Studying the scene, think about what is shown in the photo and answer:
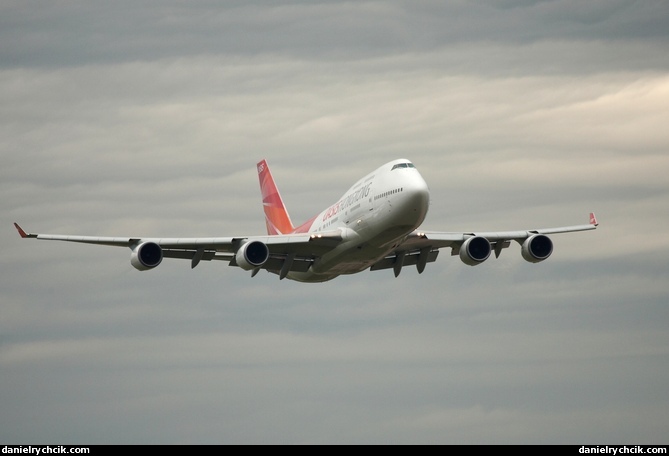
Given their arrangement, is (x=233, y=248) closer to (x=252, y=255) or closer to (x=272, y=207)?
(x=252, y=255)

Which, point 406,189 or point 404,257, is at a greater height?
point 404,257

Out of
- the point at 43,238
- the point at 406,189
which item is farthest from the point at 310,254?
the point at 43,238

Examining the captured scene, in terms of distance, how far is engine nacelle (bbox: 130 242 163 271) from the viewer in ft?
214

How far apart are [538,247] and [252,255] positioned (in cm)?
1985

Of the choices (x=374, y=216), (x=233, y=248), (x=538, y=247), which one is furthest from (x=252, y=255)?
(x=538, y=247)

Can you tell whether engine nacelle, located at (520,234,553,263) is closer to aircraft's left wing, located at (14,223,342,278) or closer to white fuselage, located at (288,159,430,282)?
white fuselage, located at (288,159,430,282)

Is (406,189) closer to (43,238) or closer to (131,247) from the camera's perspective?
(131,247)

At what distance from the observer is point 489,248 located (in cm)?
7088

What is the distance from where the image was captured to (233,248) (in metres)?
67.4

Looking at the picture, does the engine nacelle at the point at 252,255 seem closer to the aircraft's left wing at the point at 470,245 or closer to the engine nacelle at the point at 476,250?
the aircraft's left wing at the point at 470,245

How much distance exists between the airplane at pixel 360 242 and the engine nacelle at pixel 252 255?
0.06 m

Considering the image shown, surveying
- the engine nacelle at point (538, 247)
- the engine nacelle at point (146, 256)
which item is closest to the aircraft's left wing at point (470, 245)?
the engine nacelle at point (538, 247)
